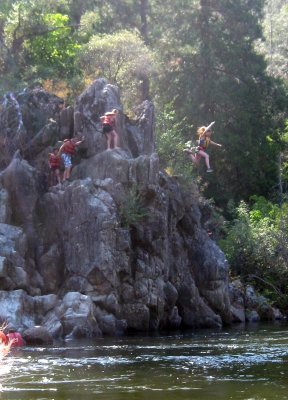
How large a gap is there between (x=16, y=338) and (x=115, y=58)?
2158cm

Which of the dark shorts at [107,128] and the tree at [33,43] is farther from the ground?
the tree at [33,43]

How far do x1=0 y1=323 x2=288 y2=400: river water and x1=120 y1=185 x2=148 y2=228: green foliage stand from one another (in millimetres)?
A: 5355

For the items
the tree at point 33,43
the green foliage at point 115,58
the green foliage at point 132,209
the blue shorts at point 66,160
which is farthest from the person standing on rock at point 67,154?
the green foliage at point 115,58

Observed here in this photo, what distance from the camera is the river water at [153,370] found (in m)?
14.3

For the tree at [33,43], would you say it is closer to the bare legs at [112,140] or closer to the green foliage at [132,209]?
the bare legs at [112,140]

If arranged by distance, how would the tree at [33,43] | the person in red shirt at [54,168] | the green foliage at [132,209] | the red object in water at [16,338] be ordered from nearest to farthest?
the red object in water at [16,338] → the green foliage at [132,209] → the person in red shirt at [54,168] → the tree at [33,43]

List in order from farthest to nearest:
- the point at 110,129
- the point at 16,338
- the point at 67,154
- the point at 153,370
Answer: the point at 110,129 < the point at 67,154 < the point at 16,338 < the point at 153,370

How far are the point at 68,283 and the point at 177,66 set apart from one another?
2366 cm

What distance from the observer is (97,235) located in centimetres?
2748

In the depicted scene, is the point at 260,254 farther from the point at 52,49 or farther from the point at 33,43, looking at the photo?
the point at 33,43

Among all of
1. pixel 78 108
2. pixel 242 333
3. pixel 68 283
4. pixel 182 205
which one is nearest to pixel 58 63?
pixel 78 108

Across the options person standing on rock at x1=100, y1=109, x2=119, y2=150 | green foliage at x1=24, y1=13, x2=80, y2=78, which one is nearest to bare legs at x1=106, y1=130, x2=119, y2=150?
person standing on rock at x1=100, y1=109, x2=119, y2=150

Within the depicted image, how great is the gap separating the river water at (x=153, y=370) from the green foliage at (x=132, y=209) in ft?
17.6

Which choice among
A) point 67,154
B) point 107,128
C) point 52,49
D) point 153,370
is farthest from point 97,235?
point 52,49
